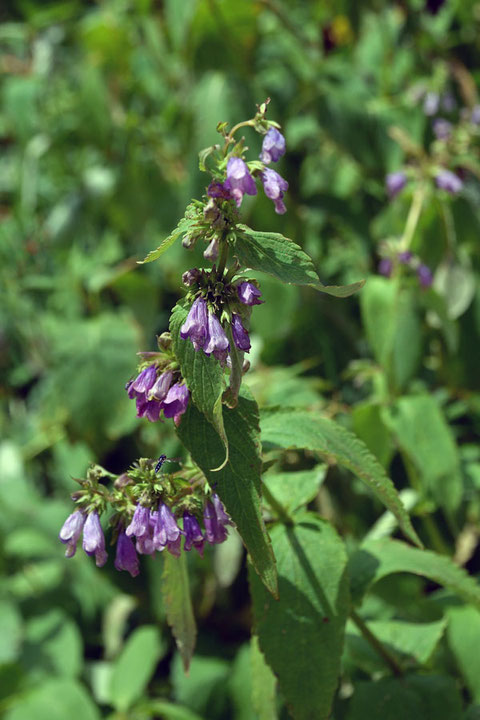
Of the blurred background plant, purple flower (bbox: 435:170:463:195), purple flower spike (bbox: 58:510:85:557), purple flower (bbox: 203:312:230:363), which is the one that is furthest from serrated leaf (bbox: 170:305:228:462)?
purple flower (bbox: 435:170:463:195)

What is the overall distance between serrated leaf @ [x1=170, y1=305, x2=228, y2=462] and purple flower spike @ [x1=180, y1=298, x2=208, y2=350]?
0.03m

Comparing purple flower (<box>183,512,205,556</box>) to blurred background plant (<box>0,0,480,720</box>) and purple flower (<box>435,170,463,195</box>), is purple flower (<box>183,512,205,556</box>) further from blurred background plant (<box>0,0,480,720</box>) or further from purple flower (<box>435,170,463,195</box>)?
purple flower (<box>435,170,463,195</box>)

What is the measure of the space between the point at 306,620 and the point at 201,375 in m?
0.41

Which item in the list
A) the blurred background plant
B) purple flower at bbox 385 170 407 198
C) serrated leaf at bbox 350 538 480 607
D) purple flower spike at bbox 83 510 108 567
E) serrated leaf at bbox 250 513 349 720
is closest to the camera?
purple flower spike at bbox 83 510 108 567

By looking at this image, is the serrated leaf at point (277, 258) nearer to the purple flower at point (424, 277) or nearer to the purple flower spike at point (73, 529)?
the purple flower spike at point (73, 529)

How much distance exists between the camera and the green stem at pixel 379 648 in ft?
3.80

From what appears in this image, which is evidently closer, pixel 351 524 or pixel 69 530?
pixel 69 530

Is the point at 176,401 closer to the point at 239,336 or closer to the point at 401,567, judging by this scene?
the point at 239,336

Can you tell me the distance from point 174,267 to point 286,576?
1.37 m

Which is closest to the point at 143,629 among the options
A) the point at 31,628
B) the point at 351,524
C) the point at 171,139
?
the point at 31,628

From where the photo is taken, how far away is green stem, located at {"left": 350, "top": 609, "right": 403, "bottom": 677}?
116 centimetres

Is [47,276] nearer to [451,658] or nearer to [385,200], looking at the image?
[385,200]

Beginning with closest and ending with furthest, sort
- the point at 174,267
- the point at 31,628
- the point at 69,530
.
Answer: the point at 69,530 → the point at 31,628 → the point at 174,267

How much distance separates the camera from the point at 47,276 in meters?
2.90
